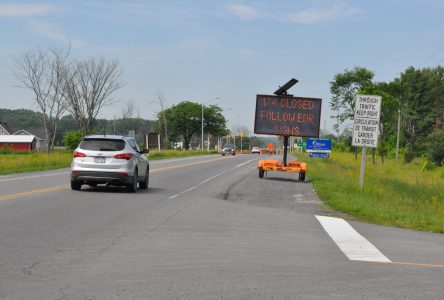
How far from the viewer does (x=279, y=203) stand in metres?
17.6

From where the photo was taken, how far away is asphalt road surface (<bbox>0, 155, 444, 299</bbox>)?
6.39 meters

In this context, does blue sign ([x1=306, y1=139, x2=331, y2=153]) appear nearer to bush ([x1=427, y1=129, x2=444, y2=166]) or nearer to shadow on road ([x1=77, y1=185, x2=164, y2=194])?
bush ([x1=427, y1=129, x2=444, y2=166])

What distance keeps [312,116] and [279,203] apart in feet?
34.7

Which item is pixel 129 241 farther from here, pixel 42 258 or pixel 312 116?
pixel 312 116

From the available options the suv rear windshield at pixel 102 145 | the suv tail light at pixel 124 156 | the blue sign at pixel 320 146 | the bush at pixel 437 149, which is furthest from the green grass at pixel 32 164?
the bush at pixel 437 149

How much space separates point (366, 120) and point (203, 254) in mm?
12696

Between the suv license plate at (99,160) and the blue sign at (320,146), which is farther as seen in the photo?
the blue sign at (320,146)

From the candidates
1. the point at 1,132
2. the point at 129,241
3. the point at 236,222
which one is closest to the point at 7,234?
the point at 129,241

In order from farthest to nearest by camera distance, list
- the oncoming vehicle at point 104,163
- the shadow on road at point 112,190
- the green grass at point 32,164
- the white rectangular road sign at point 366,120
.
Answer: the green grass at point 32,164 → the white rectangular road sign at point 366,120 → the shadow on road at point 112,190 → the oncoming vehicle at point 104,163

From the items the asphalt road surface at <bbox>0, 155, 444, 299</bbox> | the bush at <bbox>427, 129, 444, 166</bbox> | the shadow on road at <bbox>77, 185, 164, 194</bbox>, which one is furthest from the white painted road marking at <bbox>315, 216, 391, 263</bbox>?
the bush at <bbox>427, 129, 444, 166</bbox>

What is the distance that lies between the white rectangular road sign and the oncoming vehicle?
6.80 meters

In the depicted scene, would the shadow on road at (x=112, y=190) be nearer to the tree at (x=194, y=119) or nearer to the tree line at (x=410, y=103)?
the tree line at (x=410, y=103)

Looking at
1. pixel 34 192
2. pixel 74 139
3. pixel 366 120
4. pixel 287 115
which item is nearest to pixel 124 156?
pixel 34 192

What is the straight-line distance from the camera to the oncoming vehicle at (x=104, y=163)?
1900 cm
